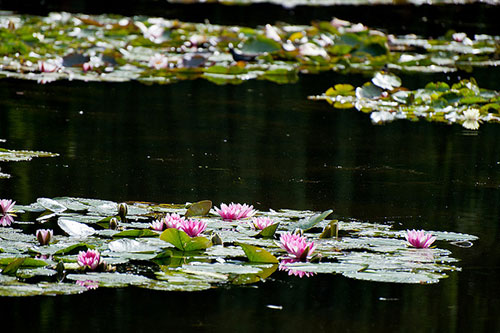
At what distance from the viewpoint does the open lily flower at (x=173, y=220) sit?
10.2ft

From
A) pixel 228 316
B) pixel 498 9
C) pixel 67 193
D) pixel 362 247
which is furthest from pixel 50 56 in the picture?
pixel 498 9

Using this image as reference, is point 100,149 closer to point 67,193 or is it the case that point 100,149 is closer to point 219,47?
point 67,193

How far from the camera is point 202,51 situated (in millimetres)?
9078

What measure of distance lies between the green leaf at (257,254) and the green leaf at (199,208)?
1.56ft

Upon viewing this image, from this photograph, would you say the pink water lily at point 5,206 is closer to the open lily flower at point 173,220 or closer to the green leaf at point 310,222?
the open lily flower at point 173,220

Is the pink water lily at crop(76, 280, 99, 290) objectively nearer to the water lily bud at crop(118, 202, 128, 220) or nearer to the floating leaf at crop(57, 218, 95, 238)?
the floating leaf at crop(57, 218, 95, 238)

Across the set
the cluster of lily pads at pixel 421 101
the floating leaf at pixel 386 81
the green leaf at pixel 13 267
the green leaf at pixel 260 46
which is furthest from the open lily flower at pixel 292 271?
the green leaf at pixel 260 46

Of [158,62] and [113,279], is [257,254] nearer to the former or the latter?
[113,279]

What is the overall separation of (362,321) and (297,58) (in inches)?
255

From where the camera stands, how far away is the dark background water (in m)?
2.45

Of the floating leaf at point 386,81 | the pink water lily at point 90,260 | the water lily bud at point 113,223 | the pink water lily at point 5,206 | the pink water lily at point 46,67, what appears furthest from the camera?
the pink water lily at point 46,67

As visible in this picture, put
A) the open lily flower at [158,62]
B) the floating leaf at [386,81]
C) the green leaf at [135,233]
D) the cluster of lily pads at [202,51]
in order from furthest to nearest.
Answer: the open lily flower at [158,62], the cluster of lily pads at [202,51], the floating leaf at [386,81], the green leaf at [135,233]

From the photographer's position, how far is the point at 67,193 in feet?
12.4

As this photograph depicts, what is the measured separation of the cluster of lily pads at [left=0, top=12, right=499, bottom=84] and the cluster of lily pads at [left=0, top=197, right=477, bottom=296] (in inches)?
161
